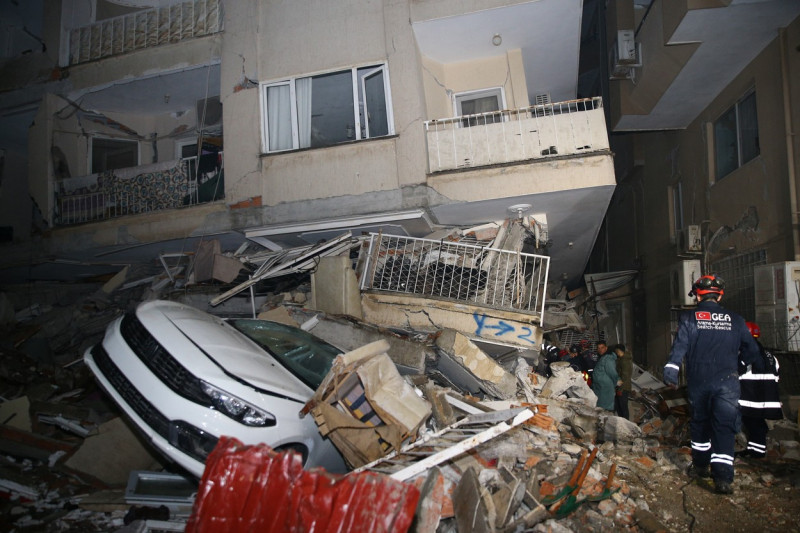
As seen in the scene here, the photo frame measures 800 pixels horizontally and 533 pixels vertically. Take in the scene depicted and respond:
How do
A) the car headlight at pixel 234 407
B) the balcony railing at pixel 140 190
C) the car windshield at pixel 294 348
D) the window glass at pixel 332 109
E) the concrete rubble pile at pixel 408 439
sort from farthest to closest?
1. the balcony railing at pixel 140 190
2. the window glass at pixel 332 109
3. the car windshield at pixel 294 348
4. the car headlight at pixel 234 407
5. the concrete rubble pile at pixel 408 439

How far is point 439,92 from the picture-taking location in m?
9.21

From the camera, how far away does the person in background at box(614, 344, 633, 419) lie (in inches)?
300

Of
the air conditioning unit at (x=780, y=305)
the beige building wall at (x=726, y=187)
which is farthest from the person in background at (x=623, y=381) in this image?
the beige building wall at (x=726, y=187)

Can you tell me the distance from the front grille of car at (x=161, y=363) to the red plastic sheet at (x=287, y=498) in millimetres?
1400

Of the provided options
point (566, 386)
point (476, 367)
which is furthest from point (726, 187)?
point (476, 367)

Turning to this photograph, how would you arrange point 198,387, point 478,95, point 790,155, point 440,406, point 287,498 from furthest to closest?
1. point 478,95
2. point 790,155
3. point 440,406
4. point 198,387
5. point 287,498

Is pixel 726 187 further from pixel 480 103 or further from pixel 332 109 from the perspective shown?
pixel 332 109

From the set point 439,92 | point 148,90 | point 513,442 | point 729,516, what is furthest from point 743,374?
point 148,90

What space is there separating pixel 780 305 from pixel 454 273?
4.32 m

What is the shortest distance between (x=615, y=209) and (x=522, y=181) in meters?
10.1

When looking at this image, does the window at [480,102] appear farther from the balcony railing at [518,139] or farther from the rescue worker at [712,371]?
the rescue worker at [712,371]

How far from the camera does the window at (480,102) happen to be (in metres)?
9.52

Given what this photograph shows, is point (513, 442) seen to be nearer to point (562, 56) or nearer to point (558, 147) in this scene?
point (558, 147)

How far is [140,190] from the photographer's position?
9.56 meters
